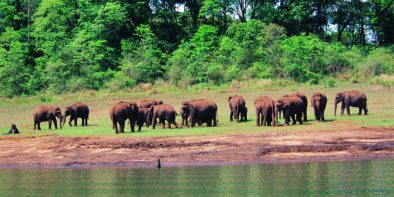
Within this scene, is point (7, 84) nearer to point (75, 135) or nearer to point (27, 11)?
point (27, 11)

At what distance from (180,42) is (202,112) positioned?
40.9m

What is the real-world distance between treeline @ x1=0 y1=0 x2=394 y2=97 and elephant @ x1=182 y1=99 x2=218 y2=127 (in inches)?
706

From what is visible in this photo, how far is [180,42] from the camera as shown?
3063 inches

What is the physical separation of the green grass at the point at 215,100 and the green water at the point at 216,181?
267 inches

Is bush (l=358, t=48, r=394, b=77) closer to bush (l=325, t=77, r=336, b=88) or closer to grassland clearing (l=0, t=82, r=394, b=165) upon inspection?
bush (l=325, t=77, r=336, b=88)

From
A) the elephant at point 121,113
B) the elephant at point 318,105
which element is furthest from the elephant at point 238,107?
the elephant at point 121,113

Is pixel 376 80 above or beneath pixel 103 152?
above

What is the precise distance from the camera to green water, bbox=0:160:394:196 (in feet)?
70.3

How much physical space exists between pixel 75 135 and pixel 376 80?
24.2 meters

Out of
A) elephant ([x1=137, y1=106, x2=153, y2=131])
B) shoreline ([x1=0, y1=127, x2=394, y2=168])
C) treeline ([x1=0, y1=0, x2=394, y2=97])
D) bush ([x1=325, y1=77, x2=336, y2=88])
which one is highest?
treeline ([x1=0, y1=0, x2=394, y2=97])

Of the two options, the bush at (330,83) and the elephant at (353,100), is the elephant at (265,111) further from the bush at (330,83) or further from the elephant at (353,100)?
the bush at (330,83)

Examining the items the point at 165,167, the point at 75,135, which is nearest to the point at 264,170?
the point at 165,167

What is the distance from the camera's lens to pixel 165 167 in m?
28.2

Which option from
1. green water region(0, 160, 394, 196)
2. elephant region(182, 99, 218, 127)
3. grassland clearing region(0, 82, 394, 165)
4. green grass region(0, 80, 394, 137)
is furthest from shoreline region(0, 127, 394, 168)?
elephant region(182, 99, 218, 127)
